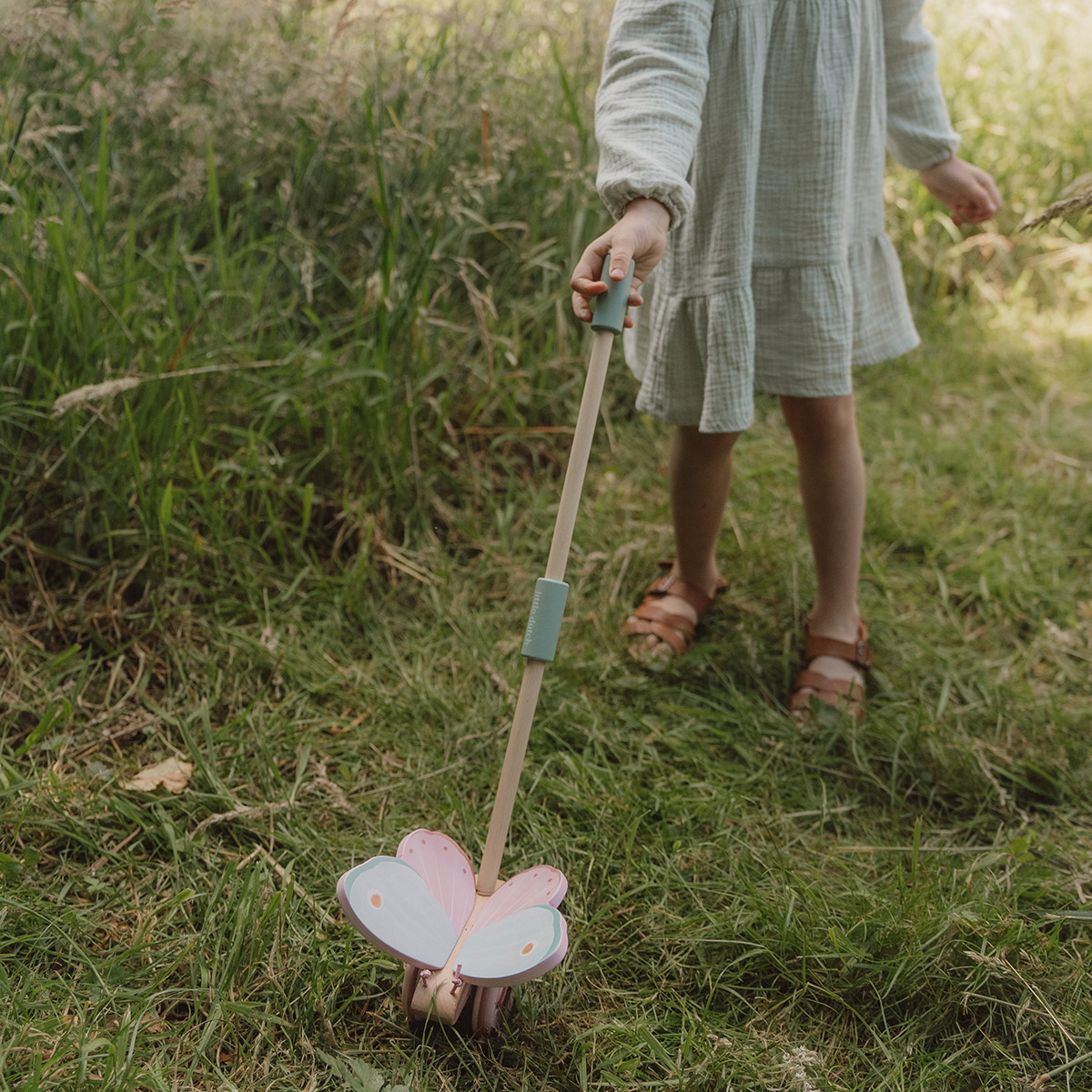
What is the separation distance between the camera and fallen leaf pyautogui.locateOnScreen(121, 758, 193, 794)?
1.45m

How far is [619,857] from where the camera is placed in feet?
4.58

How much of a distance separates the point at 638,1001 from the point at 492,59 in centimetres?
204

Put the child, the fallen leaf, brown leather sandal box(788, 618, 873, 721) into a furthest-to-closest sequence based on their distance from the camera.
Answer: brown leather sandal box(788, 618, 873, 721) → the fallen leaf → the child

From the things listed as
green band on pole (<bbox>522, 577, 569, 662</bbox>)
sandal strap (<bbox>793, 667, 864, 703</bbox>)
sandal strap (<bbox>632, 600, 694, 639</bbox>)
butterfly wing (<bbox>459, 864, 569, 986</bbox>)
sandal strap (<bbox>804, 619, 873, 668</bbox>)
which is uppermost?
green band on pole (<bbox>522, 577, 569, 662</bbox>)

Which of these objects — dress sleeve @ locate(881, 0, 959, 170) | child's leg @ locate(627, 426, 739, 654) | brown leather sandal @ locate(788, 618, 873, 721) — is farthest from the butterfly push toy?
dress sleeve @ locate(881, 0, 959, 170)

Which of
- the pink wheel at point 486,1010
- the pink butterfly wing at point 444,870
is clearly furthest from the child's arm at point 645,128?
the pink wheel at point 486,1010

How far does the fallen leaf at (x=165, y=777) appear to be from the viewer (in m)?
1.45

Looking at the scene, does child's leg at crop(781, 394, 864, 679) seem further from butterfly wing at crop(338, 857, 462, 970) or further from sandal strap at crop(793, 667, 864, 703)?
butterfly wing at crop(338, 857, 462, 970)

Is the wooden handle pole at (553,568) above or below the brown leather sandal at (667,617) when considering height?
above

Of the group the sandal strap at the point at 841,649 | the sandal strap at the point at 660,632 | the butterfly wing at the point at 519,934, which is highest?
the butterfly wing at the point at 519,934

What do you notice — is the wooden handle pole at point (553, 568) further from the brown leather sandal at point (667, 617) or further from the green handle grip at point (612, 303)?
the brown leather sandal at point (667, 617)

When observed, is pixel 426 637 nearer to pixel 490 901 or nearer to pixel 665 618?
pixel 665 618

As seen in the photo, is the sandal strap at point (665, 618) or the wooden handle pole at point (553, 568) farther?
the sandal strap at point (665, 618)

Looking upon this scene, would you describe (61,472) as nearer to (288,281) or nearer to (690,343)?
(288,281)
